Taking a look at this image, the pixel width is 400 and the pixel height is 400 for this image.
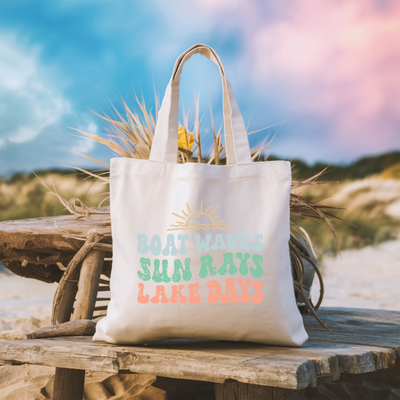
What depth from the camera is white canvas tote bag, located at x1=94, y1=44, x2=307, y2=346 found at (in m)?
0.74

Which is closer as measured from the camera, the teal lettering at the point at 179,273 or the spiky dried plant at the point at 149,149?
the teal lettering at the point at 179,273

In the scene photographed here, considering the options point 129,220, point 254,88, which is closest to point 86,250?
point 129,220

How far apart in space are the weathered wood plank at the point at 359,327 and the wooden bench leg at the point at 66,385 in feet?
1.78

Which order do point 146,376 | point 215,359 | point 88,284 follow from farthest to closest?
1. point 146,376
2. point 88,284
3. point 215,359

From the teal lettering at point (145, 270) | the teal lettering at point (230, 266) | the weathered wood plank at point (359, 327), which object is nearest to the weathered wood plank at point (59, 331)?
the teal lettering at point (145, 270)

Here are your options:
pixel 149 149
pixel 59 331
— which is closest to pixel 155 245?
pixel 59 331

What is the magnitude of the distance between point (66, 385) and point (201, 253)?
441 mm

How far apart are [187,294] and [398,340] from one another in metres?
0.54

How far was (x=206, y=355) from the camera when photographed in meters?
0.71

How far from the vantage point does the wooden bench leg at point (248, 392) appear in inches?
28.4

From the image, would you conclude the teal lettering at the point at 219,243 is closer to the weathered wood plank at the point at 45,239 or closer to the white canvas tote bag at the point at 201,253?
the white canvas tote bag at the point at 201,253

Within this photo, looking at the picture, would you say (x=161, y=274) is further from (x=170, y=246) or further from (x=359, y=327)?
(x=359, y=327)

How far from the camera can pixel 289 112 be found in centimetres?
559

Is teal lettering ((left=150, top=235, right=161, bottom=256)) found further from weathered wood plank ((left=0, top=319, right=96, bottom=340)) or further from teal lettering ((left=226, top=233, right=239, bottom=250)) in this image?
weathered wood plank ((left=0, top=319, right=96, bottom=340))
